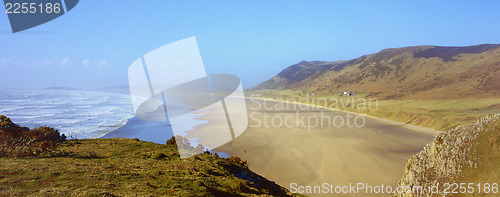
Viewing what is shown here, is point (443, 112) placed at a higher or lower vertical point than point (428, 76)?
lower

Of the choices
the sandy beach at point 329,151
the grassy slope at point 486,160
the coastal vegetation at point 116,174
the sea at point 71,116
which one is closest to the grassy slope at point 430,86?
the sandy beach at point 329,151

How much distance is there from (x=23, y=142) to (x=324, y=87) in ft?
425

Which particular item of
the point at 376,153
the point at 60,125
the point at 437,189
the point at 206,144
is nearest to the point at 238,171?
the point at 437,189

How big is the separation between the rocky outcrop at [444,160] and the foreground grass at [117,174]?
4.83 metres

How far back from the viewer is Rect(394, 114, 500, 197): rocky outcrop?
8.70m

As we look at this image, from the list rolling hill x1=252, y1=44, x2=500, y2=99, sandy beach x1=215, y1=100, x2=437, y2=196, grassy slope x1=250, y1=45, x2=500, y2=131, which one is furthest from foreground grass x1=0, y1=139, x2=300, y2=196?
rolling hill x1=252, y1=44, x2=500, y2=99

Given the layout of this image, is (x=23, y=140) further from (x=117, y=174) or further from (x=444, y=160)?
(x=444, y=160)

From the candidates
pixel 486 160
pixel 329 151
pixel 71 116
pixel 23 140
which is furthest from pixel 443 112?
pixel 71 116

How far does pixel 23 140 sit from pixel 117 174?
6.30 meters

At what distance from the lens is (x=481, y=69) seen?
283ft

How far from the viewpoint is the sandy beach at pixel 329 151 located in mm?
19719

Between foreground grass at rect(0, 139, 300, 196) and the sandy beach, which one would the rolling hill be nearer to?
the sandy beach

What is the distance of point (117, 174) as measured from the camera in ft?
28.2

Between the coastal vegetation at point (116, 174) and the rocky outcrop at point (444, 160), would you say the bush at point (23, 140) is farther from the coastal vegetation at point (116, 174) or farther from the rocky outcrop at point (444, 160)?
the rocky outcrop at point (444, 160)
